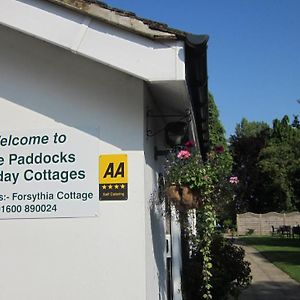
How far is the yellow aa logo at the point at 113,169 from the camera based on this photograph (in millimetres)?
4895

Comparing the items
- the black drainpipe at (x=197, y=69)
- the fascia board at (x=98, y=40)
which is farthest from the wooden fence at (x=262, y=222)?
the fascia board at (x=98, y=40)

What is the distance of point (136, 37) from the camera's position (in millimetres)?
4586

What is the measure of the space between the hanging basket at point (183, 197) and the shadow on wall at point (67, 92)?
569mm

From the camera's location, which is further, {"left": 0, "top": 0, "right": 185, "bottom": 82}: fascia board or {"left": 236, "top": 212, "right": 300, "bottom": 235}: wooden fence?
{"left": 236, "top": 212, "right": 300, "bottom": 235}: wooden fence

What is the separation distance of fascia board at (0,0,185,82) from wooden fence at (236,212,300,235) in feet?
145

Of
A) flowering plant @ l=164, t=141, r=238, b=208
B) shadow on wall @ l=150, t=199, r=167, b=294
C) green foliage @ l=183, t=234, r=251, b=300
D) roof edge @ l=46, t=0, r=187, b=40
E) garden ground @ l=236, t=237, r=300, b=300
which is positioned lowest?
garden ground @ l=236, t=237, r=300, b=300

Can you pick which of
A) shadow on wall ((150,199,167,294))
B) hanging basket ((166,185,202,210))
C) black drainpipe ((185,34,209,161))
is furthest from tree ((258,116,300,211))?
hanging basket ((166,185,202,210))

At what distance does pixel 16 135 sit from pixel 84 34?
1.29 m

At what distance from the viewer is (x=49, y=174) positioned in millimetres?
4996

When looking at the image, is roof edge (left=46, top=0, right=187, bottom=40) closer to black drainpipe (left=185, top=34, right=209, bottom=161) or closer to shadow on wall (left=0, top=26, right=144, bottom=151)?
black drainpipe (left=185, top=34, right=209, bottom=161)

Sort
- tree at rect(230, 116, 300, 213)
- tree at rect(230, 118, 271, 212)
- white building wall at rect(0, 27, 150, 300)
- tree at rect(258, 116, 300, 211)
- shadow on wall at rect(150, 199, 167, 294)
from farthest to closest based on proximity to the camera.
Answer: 1. tree at rect(230, 118, 271, 212)
2. tree at rect(230, 116, 300, 213)
3. tree at rect(258, 116, 300, 211)
4. shadow on wall at rect(150, 199, 167, 294)
5. white building wall at rect(0, 27, 150, 300)

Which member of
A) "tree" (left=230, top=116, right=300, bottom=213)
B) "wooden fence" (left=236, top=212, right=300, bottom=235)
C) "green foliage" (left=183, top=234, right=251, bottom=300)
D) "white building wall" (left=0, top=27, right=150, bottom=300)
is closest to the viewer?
"white building wall" (left=0, top=27, right=150, bottom=300)

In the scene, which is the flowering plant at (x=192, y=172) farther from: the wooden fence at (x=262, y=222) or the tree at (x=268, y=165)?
the wooden fence at (x=262, y=222)

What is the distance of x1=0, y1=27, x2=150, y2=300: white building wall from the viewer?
4793mm
